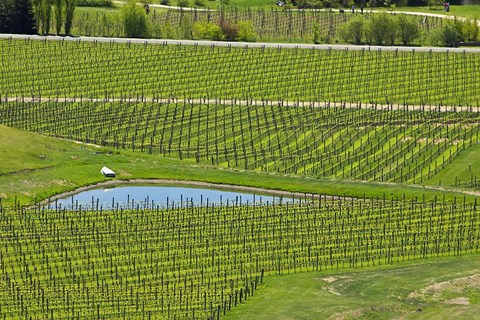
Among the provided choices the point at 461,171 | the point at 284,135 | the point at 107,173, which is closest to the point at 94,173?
the point at 107,173

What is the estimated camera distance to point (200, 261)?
111625mm

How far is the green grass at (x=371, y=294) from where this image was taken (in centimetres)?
9675

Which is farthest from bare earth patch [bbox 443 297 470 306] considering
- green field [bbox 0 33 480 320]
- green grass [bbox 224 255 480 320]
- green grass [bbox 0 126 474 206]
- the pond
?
the pond

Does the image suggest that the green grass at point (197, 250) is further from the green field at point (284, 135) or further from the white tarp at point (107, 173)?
the white tarp at point (107, 173)

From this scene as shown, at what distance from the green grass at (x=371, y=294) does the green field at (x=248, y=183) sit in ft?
0.66

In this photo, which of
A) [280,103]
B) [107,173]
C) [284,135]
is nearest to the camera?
[107,173]

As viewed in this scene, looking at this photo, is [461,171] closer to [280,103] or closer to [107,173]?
[107,173]

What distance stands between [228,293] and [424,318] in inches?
566

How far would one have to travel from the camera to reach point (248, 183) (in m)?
145

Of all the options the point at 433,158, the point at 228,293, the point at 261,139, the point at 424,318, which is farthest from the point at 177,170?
the point at 424,318

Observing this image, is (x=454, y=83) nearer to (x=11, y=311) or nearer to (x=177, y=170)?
(x=177, y=170)

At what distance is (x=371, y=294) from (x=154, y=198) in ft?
134

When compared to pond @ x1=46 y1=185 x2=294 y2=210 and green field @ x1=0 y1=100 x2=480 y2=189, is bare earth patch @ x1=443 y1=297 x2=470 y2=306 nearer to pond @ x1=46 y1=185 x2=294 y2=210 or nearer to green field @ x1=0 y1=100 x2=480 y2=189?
pond @ x1=46 y1=185 x2=294 y2=210

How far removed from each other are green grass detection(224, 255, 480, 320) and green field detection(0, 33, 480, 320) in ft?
0.66
